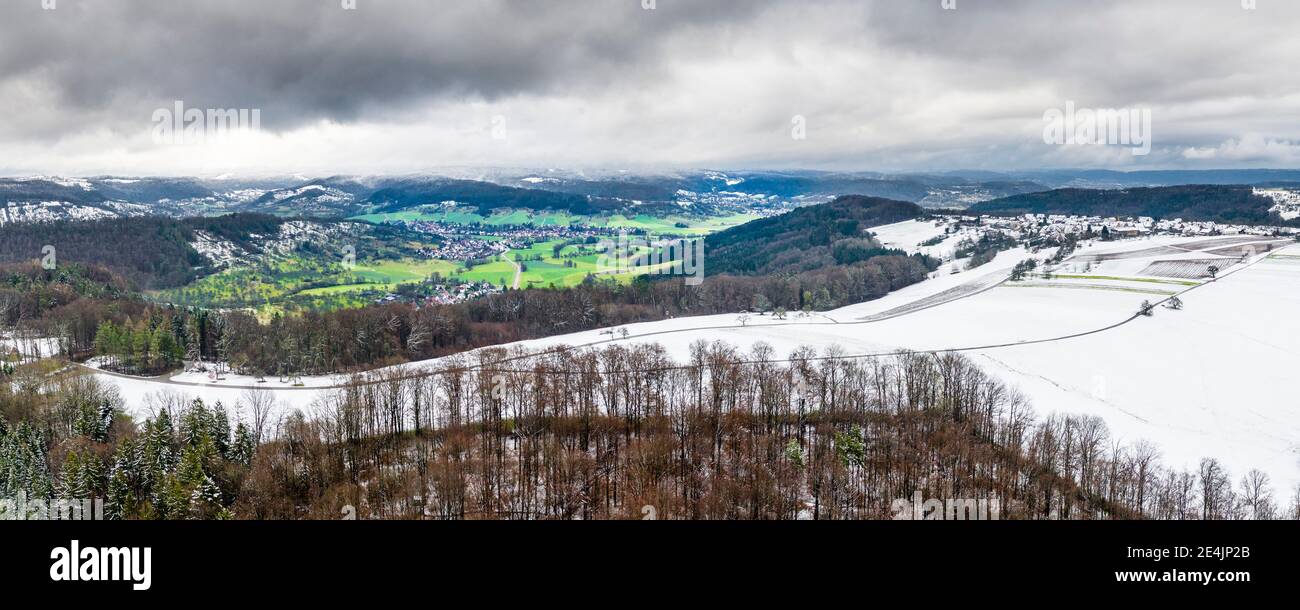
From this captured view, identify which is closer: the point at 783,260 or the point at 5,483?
the point at 5,483

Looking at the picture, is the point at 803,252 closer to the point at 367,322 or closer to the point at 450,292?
the point at 450,292

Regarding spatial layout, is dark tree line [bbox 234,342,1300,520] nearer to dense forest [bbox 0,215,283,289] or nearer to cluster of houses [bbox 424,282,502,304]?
cluster of houses [bbox 424,282,502,304]

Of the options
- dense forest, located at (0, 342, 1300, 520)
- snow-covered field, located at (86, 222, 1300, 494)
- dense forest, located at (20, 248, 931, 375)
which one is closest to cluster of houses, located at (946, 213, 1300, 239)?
snow-covered field, located at (86, 222, 1300, 494)

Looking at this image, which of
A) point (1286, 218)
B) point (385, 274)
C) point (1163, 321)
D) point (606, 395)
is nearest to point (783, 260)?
point (1163, 321)

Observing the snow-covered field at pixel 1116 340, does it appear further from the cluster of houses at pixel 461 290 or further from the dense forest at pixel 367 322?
the cluster of houses at pixel 461 290
